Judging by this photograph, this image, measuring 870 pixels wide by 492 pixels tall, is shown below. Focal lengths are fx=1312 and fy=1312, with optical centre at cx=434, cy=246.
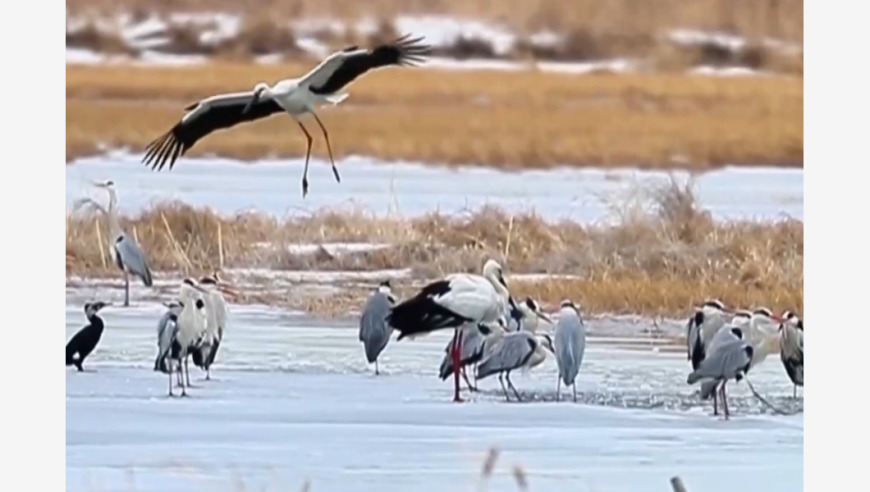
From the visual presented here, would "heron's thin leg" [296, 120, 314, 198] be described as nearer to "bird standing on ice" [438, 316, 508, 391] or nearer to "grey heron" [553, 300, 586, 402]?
"bird standing on ice" [438, 316, 508, 391]

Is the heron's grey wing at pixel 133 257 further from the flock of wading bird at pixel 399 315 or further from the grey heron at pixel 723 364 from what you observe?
the grey heron at pixel 723 364

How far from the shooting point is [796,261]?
1997mm

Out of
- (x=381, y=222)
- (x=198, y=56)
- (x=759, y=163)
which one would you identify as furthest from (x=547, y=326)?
(x=198, y=56)

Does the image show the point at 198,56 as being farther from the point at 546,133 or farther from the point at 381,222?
the point at 546,133

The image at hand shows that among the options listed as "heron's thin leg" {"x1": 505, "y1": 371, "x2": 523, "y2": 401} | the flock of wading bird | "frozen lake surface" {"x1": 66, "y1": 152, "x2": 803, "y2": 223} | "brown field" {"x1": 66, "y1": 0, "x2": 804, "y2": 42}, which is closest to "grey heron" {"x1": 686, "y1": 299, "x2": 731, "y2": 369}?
the flock of wading bird

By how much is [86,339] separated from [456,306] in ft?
1.79

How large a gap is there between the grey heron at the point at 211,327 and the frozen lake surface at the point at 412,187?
13cm

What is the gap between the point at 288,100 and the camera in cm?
197

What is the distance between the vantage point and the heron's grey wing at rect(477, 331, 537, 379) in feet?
6.39

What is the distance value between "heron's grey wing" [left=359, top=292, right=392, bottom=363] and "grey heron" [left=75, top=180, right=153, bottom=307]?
0.32 m

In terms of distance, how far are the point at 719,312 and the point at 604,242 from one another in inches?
8.1

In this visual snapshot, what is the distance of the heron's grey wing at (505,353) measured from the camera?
195 centimetres
